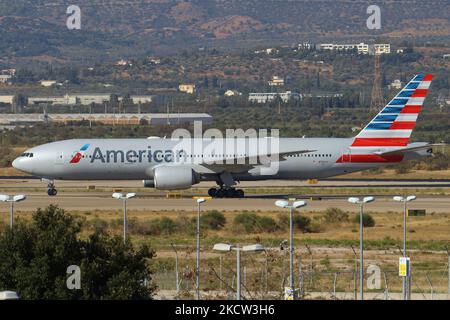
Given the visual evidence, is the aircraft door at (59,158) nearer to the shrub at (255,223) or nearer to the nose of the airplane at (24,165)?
the nose of the airplane at (24,165)

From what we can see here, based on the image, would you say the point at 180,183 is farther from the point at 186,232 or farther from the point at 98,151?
the point at 186,232

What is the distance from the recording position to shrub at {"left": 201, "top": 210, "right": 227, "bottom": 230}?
58844mm

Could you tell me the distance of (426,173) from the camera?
3939 inches

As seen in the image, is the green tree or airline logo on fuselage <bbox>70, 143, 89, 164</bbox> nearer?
the green tree

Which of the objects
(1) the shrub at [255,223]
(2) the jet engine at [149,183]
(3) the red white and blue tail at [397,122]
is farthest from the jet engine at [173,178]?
(1) the shrub at [255,223]

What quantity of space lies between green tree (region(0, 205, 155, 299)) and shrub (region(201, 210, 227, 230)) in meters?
23.4

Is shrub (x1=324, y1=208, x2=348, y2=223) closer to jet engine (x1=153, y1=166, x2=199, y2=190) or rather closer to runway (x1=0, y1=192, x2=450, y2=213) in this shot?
runway (x1=0, y1=192, x2=450, y2=213)

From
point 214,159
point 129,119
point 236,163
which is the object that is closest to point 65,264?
point 236,163

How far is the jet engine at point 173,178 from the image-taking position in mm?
70250

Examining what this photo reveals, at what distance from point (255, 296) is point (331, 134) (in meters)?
107

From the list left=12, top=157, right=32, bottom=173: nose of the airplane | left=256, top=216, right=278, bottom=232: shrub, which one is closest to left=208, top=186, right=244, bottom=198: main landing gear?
left=12, top=157, right=32, bottom=173: nose of the airplane

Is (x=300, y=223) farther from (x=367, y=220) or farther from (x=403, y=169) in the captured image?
(x=403, y=169)

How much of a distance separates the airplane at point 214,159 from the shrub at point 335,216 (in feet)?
33.8

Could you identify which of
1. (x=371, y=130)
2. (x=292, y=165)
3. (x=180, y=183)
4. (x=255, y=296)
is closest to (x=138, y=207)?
(x=180, y=183)
